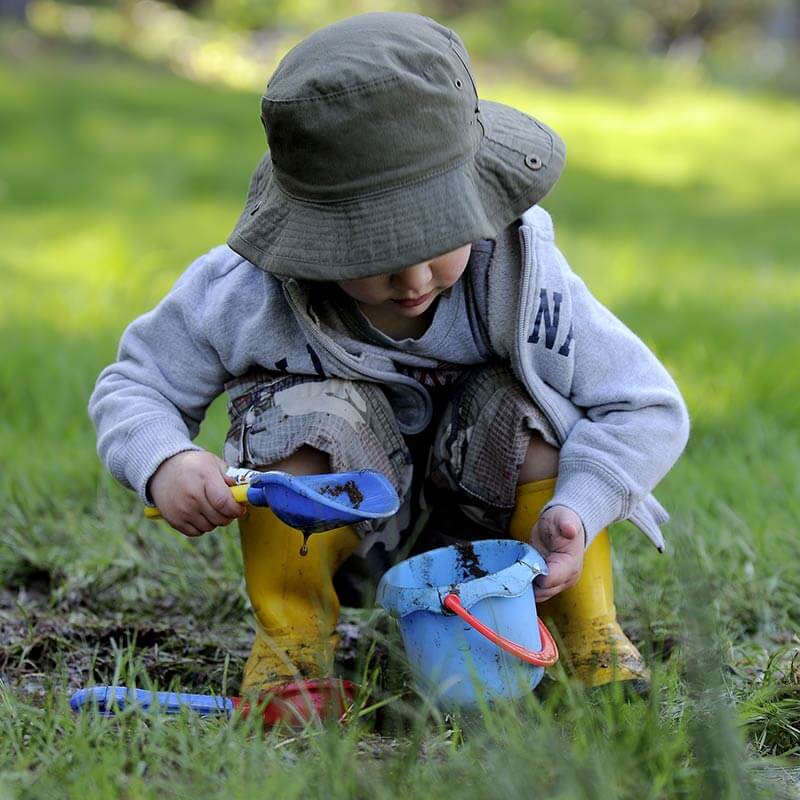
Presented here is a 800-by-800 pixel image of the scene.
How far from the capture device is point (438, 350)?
2047 millimetres

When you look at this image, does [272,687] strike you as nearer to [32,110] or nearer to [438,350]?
[438,350]

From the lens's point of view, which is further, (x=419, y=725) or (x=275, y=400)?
(x=275, y=400)

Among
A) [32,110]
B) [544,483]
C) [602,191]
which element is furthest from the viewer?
[32,110]

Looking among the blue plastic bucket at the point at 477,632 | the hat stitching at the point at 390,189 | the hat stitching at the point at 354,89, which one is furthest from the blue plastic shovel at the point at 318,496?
the hat stitching at the point at 354,89

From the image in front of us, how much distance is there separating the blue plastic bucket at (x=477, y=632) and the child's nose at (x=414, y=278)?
1.33 ft

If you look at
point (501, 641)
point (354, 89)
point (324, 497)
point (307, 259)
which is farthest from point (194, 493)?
point (354, 89)

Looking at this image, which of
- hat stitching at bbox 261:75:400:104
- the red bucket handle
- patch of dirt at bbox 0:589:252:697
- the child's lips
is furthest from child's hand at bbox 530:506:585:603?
hat stitching at bbox 261:75:400:104

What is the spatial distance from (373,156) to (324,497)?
0.46 metres

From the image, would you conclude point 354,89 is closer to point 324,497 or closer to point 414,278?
point 414,278

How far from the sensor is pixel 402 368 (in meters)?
2.08

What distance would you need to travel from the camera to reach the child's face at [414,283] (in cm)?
179

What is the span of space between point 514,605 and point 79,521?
1.26 meters

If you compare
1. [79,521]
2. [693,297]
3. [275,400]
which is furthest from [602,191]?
[275,400]

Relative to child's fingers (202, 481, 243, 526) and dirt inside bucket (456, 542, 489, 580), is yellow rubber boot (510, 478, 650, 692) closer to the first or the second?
dirt inside bucket (456, 542, 489, 580)
